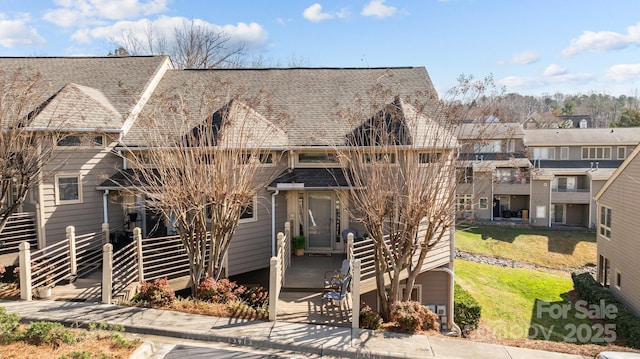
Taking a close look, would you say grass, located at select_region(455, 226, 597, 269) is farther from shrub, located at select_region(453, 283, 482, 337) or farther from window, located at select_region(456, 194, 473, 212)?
window, located at select_region(456, 194, 473, 212)

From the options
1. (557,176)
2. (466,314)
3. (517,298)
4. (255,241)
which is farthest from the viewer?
(557,176)

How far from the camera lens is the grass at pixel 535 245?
26672mm

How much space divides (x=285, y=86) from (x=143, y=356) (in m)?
12.5

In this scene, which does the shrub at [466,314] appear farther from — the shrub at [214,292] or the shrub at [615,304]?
the shrub at [214,292]

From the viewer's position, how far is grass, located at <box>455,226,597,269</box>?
2667 centimetres

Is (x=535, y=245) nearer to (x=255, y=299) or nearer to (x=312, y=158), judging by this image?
(x=312, y=158)

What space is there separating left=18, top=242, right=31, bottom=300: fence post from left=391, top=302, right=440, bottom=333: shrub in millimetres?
8559

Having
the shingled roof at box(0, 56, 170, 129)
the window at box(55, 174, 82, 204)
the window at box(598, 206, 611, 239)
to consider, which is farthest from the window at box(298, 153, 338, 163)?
the window at box(598, 206, 611, 239)

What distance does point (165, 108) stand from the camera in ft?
37.4

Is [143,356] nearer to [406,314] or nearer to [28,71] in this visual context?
[406,314]

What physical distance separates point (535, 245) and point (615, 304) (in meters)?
12.9

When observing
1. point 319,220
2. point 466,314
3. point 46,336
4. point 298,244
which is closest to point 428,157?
point 319,220

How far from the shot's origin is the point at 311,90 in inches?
670

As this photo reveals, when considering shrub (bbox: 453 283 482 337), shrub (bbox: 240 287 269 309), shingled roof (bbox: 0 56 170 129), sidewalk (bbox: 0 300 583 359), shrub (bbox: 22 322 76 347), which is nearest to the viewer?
shrub (bbox: 22 322 76 347)
